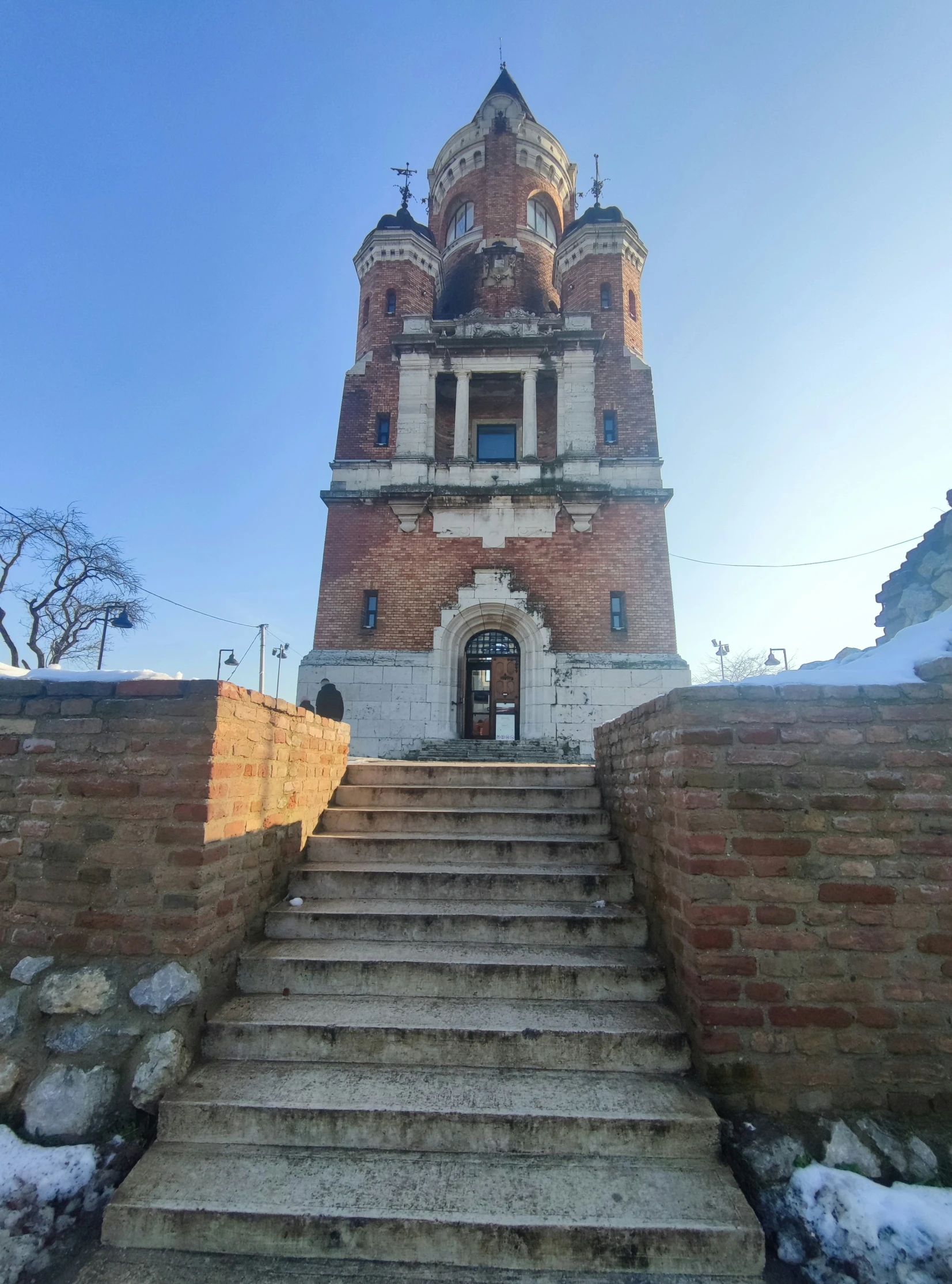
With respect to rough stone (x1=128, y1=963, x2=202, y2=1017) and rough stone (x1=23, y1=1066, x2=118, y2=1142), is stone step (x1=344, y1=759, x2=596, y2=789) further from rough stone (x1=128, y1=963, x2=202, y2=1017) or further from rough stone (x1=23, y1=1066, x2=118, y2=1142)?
rough stone (x1=23, y1=1066, x2=118, y2=1142)

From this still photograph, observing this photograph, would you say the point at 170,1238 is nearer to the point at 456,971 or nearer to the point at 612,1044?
the point at 456,971

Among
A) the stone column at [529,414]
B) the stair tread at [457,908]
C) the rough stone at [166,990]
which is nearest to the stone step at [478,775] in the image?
the stair tread at [457,908]

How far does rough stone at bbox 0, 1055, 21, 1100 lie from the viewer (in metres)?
2.65

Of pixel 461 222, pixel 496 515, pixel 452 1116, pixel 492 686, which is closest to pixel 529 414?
pixel 496 515

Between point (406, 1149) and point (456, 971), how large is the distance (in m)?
0.86

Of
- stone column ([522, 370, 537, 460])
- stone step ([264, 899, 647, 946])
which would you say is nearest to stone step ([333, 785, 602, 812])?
stone step ([264, 899, 647, 946])

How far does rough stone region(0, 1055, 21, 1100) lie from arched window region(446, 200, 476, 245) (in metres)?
20.9

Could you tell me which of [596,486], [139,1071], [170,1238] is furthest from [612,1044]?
[596,486]

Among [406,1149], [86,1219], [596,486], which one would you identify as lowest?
[86,1219]

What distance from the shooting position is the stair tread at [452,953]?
335cm

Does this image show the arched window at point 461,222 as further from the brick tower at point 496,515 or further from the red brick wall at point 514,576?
the red brick wall at point 514,576

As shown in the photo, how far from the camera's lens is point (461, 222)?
18.4 meters

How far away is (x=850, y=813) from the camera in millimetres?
2900

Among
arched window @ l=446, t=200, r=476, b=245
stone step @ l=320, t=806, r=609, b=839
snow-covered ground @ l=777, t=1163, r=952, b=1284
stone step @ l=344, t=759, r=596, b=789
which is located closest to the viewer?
snow-covered ground @ l=777, t=1163, r=952, b=1284
